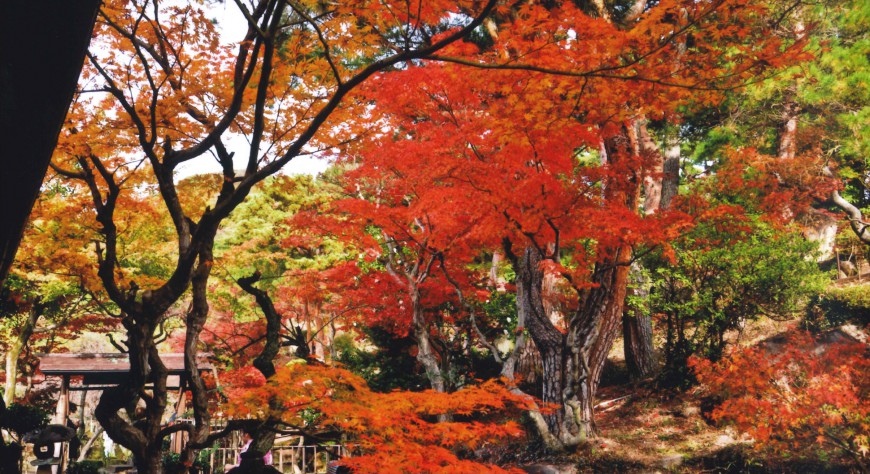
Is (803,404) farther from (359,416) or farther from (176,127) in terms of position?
(176,127)

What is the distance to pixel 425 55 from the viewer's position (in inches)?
128

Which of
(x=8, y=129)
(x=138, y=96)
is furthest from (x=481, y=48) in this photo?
(x=8, y=129)

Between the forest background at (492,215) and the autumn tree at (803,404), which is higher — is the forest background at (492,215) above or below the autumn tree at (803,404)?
above

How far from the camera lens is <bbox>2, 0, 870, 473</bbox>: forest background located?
5594 millimetres

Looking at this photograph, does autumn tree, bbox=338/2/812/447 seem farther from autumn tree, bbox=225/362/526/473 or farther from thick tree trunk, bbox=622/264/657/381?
thick tree trunk, bbox=622/264/657/381

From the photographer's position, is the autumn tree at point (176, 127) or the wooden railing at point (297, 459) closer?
the autumn tree at point (176, 127)

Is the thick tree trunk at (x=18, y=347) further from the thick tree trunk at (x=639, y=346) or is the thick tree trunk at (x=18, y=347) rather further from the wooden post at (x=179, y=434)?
the thick tree trunk at (x=639, y=346)

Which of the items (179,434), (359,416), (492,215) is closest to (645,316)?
(492,215)

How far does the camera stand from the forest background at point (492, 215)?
5594 mm

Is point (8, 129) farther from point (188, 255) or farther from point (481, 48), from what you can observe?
point (481, 48)

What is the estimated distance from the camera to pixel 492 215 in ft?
24.7

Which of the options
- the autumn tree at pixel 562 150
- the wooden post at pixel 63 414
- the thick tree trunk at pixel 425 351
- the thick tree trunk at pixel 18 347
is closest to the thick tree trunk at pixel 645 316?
the autumn tree at pixel 562 150

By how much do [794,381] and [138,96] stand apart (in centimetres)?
936

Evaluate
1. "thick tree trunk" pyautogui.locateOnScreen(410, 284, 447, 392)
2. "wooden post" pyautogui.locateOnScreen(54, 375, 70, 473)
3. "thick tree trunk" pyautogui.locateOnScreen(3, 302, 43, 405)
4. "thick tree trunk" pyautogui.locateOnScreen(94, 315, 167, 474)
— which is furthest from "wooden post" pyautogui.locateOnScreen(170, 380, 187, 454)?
"thick tree trunk" pyautogui.locateOnScreen(94, 315, 167, 474)
